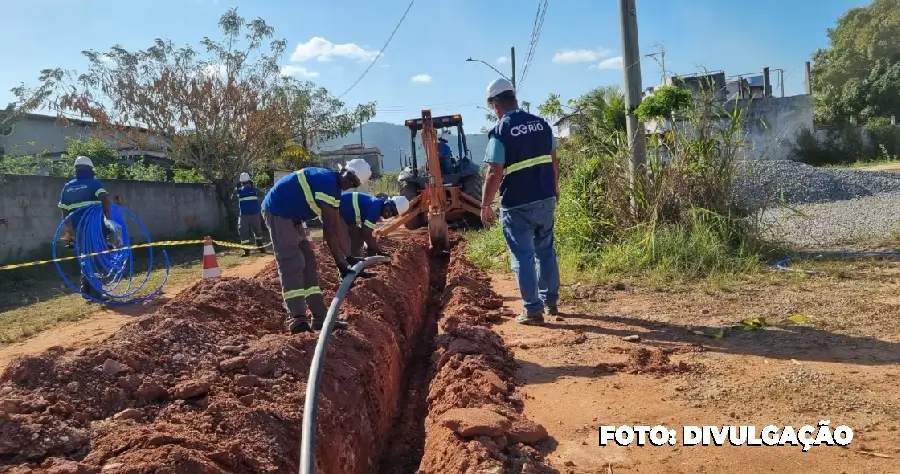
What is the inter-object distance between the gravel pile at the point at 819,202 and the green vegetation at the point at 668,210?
376 mm

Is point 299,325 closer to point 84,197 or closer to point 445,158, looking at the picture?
point 84,197

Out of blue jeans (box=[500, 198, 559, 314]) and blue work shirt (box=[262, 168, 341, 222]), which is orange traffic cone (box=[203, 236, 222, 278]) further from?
blue jeans (box=[500, 198, 559, 314])

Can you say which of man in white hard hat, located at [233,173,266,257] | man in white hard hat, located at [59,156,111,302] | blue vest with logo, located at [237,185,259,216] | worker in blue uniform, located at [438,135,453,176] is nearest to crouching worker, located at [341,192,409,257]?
man in white hard hat, located at [59,156,111,302]

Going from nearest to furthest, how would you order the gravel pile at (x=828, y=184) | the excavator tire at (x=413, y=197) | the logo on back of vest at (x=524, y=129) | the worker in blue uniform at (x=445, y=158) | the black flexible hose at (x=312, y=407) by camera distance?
1. the black flexible hose at (x=312, y=407)
2. the logo on back of vest at (x=524, y=129)
3. the excavator tire at (x=413, y=197)
4. the worker in blue uniform at (x=445, y=158)
5. the gravel pile at (x=828, y=184)

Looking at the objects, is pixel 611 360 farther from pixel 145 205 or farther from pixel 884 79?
pixel 884 79

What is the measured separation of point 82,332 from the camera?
6371 mm

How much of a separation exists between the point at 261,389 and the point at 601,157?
5441mm

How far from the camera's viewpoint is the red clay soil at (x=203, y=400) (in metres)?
2.63

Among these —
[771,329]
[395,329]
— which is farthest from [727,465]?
[395,329]

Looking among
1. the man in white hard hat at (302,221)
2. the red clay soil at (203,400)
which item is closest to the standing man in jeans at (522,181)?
the red clay soil at (203,400)

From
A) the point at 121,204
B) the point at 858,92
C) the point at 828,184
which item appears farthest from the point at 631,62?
the point at 858,92

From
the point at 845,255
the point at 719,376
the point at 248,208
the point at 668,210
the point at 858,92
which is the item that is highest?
the point at 858,92

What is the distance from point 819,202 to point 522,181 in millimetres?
12842

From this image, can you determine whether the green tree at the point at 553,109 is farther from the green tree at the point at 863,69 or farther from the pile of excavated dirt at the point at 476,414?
the green tree at the point at 863,69
